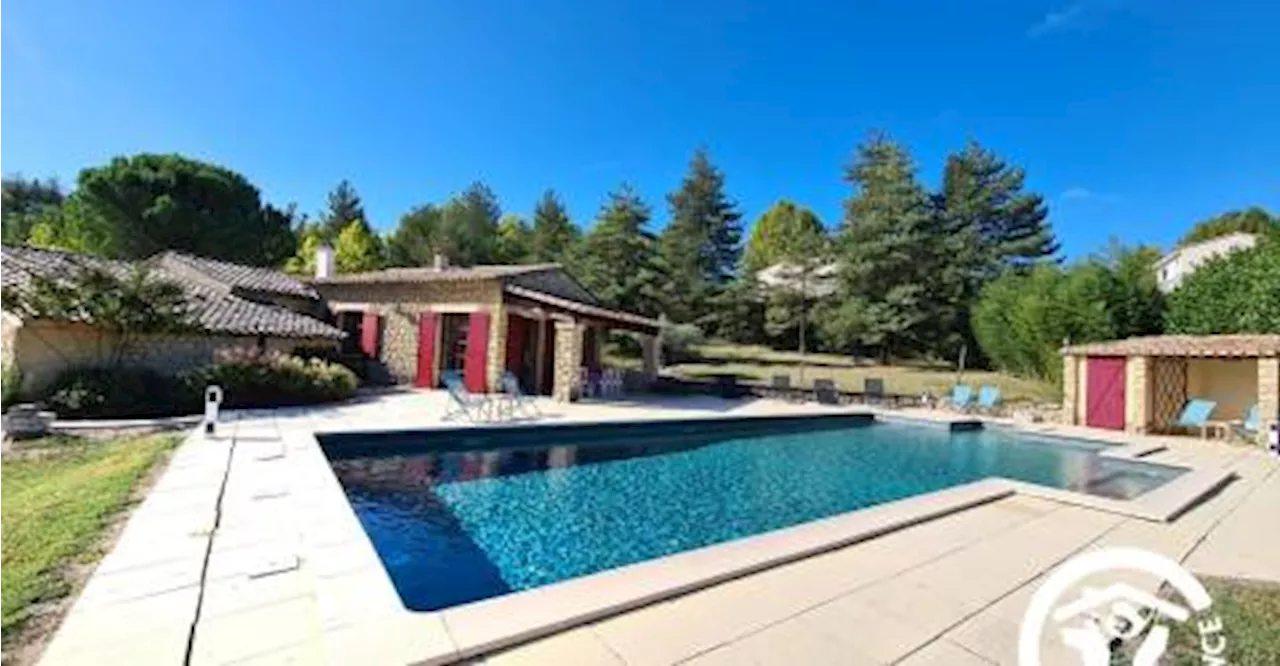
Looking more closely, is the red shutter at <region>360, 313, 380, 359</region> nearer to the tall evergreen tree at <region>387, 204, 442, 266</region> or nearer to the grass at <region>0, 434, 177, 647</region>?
the grass at <region>0, 434, 177, 647</region>

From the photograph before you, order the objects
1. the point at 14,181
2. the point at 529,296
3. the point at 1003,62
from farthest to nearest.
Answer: the point at 14,181 < the point at 1003,62 < the point at 529,296

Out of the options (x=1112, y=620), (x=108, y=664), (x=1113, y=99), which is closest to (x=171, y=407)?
(x=108, y=664)

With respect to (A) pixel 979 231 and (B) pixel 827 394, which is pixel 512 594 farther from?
(A) pixel 979 231

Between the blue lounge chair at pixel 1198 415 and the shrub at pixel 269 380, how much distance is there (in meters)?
19.4

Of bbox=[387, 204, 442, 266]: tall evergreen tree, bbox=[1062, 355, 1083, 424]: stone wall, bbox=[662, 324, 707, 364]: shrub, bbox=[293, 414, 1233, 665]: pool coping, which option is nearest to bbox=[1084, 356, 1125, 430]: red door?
bbox=[1062, 355, 1083, 424]: stone wall

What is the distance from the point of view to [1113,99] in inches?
753

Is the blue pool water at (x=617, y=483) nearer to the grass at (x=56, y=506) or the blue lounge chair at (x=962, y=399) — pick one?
the grass at (x=56, y=506)

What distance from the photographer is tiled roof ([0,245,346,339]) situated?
1369 cm

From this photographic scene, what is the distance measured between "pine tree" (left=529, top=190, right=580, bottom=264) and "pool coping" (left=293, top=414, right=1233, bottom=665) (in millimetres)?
33818

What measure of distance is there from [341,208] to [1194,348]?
53.6 metres

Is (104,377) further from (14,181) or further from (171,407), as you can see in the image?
(14,181)

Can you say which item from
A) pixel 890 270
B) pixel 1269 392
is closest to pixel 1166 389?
pixel 1269 392

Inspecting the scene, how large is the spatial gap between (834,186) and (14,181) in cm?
6003

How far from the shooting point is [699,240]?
37.6 m
